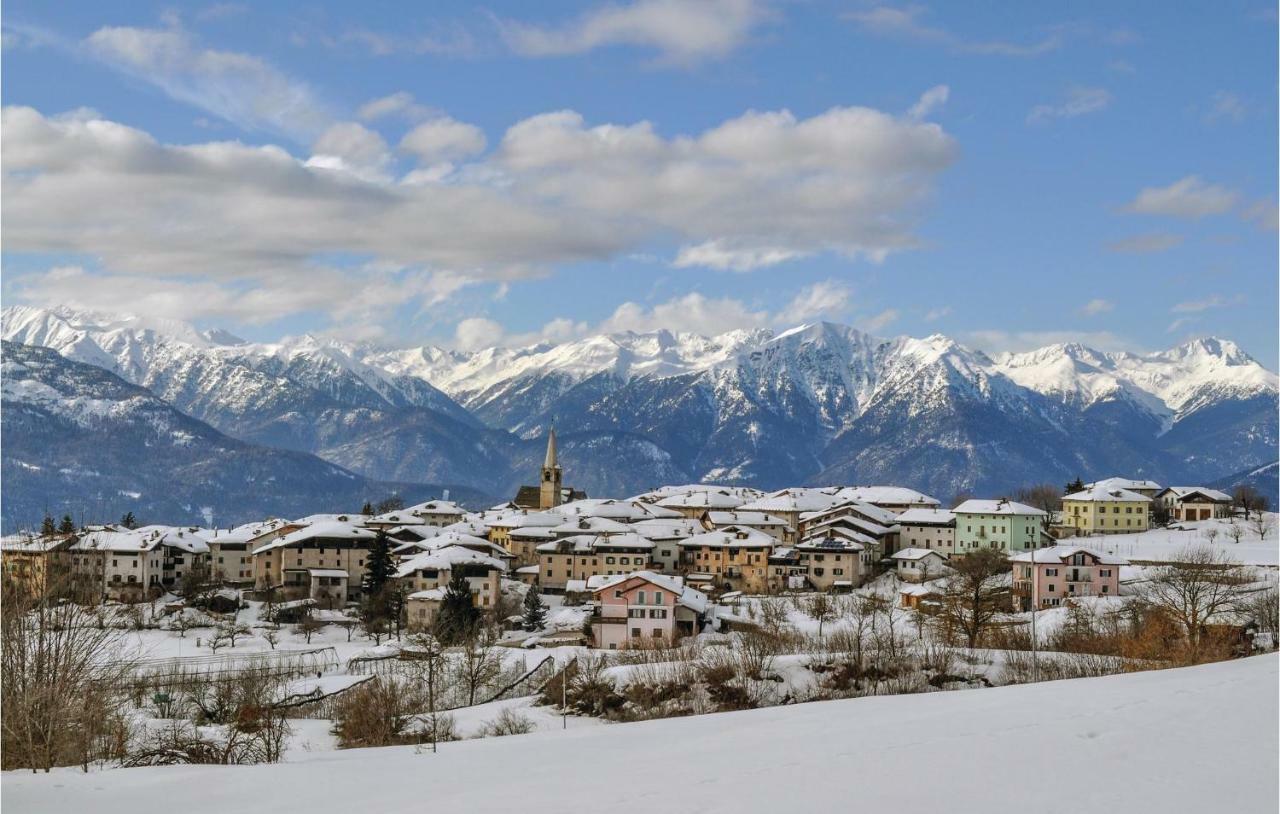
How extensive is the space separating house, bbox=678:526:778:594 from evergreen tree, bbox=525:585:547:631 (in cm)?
1726

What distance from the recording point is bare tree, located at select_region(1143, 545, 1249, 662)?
4975 centimetres

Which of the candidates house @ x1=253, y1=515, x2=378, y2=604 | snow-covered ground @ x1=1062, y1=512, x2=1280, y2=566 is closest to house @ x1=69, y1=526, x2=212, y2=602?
house @ x1=253, y1=515, x2=378, y2=604

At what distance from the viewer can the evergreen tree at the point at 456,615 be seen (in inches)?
2696

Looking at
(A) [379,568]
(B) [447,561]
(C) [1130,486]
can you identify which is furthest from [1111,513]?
(A) [379,568]

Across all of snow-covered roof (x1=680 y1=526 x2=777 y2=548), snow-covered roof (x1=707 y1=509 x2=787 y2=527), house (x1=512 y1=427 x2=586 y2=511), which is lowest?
snow-covered roof (x1=680 y1=526 x2=777 y2=548)

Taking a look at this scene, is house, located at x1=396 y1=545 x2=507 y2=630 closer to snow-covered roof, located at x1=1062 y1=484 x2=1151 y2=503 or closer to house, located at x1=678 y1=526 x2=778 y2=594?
house, located at x1=678 y1=526 x2=778 y2=594

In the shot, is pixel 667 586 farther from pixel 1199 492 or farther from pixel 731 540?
pixel 1199 492

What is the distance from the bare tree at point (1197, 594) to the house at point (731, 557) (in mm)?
28051

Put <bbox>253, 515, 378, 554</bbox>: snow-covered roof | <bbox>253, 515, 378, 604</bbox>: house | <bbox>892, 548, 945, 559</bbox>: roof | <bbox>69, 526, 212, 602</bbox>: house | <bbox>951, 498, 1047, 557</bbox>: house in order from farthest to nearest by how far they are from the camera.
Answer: <bbox>951, 498, 1047, 557</bbox>: house → <bbox>892, 548, 945, 559</bbox>: roof → <bbox>253, 515, 378, 554</bbox>: snow-covered roof → <bbox>253, 515, 378, 604</bbox>: house → <bbox>69, 526, 212, 602</bbox>: house

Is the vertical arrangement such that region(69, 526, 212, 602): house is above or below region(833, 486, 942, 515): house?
below

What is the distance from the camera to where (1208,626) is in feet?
166

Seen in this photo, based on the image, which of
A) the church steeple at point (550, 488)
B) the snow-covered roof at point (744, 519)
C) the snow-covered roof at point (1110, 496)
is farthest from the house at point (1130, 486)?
the church steeple at point (550, 488)

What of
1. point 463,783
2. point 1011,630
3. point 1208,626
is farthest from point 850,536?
point 463,783

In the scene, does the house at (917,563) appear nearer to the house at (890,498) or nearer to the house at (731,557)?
the house at (731,557)
